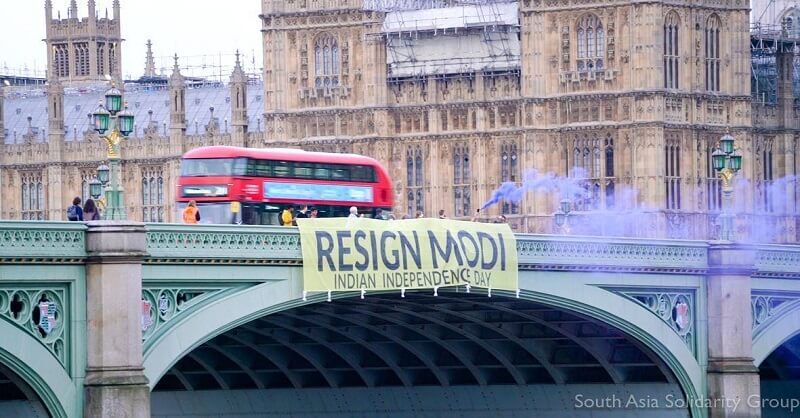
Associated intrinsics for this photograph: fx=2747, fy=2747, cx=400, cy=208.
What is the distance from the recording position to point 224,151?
83562mm

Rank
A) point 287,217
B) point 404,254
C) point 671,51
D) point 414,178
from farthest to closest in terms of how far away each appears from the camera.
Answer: point 414,178, point 671,51, point 287,217, point 404,254

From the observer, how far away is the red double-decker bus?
269 feet

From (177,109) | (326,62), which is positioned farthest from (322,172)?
(177,109)

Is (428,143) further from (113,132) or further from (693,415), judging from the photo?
(113,132)

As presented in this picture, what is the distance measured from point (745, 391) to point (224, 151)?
18895 millimetres

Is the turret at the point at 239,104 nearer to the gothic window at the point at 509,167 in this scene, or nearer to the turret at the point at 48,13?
the gothic window at the point at 509,167

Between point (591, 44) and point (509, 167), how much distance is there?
23.0 ft

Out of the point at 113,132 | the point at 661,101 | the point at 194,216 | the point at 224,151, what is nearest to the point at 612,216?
the point at 661,101

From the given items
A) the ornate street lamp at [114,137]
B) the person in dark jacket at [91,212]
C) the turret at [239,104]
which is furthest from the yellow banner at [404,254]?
the turret at [239,104]

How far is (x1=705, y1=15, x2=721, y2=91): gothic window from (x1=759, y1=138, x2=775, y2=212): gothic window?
17.6 feet

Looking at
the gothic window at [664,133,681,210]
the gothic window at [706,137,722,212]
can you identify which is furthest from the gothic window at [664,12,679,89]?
the gothic window at [706,137,722,212]

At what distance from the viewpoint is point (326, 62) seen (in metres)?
127

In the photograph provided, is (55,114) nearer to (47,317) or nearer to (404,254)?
(404,254)

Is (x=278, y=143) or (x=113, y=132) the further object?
(x=278, y=143)
